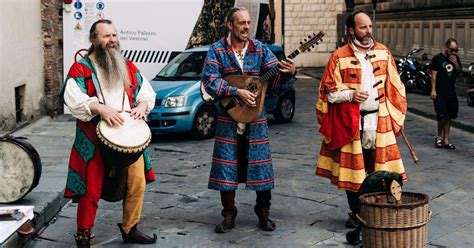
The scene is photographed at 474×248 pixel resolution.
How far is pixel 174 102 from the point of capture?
540 inches

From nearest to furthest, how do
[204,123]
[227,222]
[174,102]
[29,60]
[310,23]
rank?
[227,222] → [174,102] → [204,123] → [29,60] → [310,23]

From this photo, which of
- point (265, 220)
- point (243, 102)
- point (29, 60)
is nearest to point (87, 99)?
point (243, 102)

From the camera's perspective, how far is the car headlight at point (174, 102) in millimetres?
13703

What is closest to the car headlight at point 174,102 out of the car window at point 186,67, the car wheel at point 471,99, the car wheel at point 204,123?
the car wheel at point 204,123

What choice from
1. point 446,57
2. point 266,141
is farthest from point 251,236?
point 446,57

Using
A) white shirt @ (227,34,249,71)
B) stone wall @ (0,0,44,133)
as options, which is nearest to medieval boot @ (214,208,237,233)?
white shirt @ (227,34,249,71)

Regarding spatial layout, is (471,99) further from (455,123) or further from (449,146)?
(449,146)

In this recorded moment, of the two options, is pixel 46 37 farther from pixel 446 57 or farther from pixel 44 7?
pixel 446 57

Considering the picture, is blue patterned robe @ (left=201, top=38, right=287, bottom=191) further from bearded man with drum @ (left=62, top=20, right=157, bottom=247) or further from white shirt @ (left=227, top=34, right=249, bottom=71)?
bearded man with drum @ (left=62, top=20, right=157, bottom=247)

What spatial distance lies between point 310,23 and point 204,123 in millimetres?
26050

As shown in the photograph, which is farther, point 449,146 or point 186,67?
point 186,67

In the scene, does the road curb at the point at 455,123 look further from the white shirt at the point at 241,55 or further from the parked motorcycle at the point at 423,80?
the white shirt at the point at 241,55

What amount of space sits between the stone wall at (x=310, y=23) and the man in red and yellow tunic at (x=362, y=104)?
32.0 metres

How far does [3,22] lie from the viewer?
1362 cm
